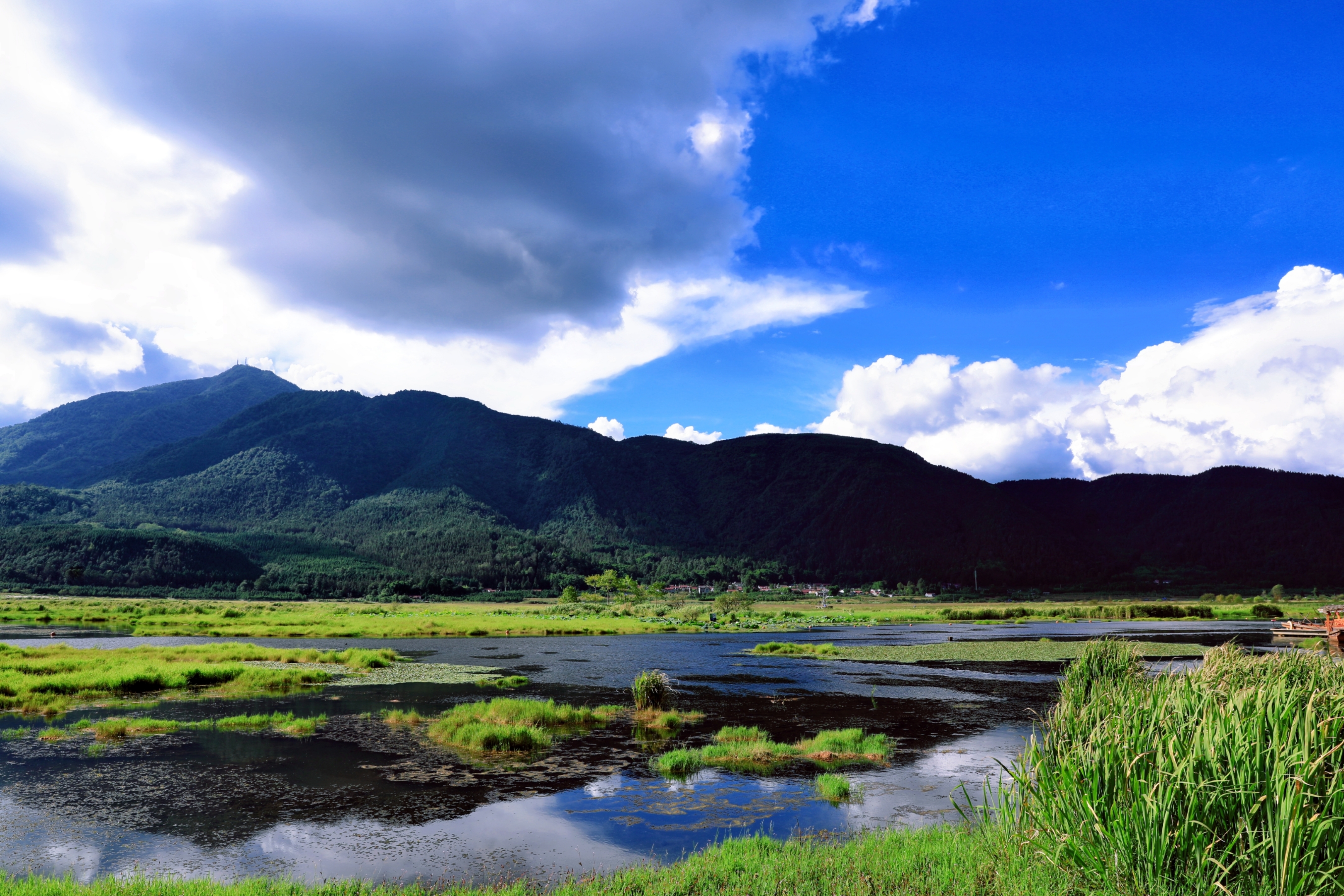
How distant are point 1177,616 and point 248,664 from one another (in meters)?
152

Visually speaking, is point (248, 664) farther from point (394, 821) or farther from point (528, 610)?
point (528, 610)

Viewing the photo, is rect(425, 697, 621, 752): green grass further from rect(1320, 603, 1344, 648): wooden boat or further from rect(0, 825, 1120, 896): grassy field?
rect(1320, 603, 1344, 648): wooden boat

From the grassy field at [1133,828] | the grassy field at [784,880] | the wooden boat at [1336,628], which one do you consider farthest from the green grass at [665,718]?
the wooden boat at [1336,628]

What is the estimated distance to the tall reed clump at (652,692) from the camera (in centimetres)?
3647

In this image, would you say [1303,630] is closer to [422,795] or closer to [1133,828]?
[1133,828]

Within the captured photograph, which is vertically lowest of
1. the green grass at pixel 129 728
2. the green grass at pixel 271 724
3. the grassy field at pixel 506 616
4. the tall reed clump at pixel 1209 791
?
the grassy field at pixel 506 616

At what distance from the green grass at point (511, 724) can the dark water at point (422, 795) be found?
3.96 feet

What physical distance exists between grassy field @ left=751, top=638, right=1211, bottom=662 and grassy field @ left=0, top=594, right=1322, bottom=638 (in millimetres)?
33538

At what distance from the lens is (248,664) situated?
5141cm

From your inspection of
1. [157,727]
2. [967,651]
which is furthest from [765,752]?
[967,651]

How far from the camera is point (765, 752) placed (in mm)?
27203

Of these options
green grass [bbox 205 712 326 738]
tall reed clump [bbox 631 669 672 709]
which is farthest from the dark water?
tall reed clump [bbox 631 669 672 709]

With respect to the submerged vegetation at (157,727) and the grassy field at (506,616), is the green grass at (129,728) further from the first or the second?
the grassy field at (506,616)

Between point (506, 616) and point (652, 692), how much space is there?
102928 mm
